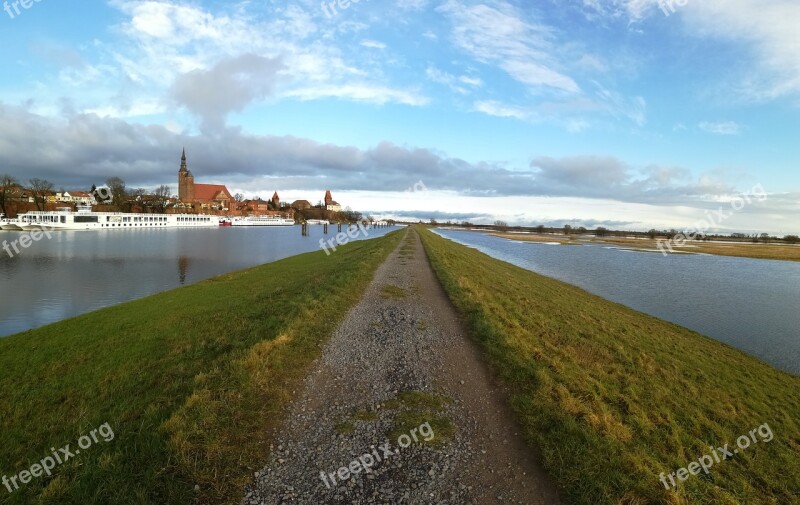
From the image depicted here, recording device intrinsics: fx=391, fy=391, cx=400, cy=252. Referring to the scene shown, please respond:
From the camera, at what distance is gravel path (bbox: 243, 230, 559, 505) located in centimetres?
505

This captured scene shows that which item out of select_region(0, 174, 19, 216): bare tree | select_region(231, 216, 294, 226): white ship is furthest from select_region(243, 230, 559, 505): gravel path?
select_region(231, 216, 294, 226): white ship

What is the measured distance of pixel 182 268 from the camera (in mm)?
33188

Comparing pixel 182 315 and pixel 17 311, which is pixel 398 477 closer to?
pixel 182 315

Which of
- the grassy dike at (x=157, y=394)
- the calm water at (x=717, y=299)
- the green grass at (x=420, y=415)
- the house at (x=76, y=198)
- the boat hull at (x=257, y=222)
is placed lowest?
the boat hull at (x=257, y=222)

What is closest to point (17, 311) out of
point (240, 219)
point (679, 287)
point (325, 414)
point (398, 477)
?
point (325, 414)

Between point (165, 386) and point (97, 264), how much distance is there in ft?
109

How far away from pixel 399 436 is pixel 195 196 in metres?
213

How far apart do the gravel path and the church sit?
604ft

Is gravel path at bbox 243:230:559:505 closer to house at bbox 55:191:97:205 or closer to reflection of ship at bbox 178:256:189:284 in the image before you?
reflection of ship at bbox 178:256:189:284

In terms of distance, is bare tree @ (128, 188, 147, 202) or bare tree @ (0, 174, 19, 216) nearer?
bare tree @ (0, 174, 19, 216)

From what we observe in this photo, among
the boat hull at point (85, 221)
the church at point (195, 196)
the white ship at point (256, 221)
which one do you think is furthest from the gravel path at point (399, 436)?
the church at point (195, 196)

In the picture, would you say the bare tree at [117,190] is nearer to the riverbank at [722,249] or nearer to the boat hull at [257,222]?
the boat hull at [257,222]

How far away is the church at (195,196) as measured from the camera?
7074 inches

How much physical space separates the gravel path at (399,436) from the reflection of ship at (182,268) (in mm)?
21865
